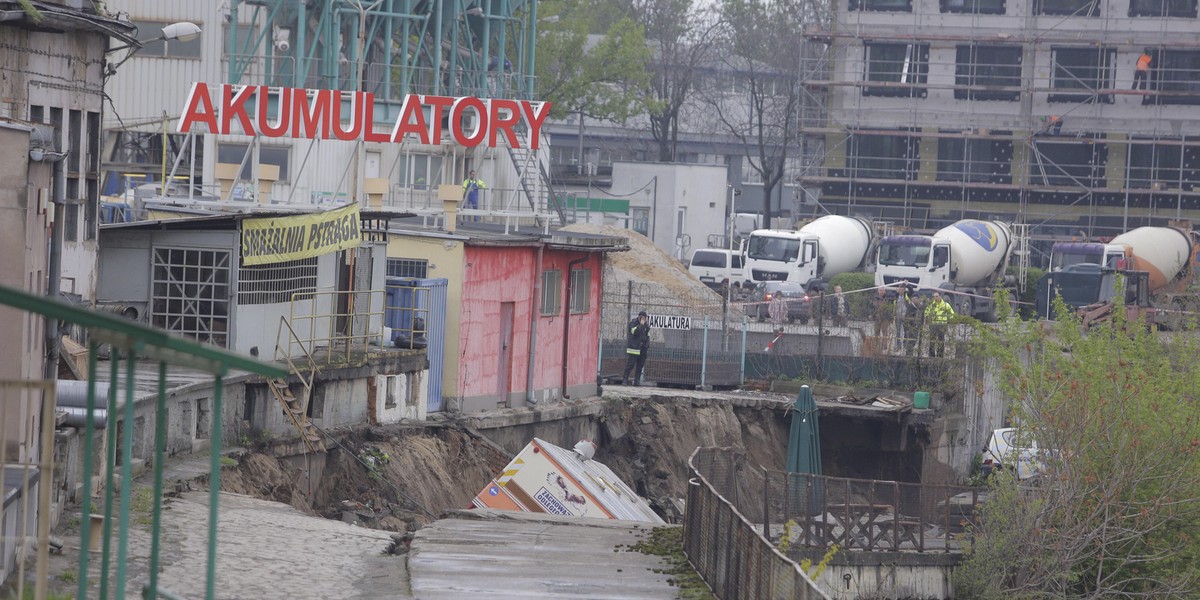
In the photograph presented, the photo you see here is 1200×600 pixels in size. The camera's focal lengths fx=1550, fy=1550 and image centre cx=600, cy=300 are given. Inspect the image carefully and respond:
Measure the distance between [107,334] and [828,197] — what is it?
6534 cm

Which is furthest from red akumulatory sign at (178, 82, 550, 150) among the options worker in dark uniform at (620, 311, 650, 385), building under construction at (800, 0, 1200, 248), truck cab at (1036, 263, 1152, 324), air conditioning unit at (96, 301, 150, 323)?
building under construction at (800, 0, 1200, 248)

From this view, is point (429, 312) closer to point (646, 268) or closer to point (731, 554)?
point (731, 554)

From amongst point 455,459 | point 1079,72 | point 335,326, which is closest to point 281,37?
point 335,326

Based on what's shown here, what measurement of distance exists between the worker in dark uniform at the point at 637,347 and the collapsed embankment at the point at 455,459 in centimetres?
137

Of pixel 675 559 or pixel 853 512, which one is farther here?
pixel 853 512

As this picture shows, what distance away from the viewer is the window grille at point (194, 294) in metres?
22.4

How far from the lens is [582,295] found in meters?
32.3

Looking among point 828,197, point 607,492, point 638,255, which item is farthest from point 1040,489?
point 828,197

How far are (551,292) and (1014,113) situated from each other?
146 feet

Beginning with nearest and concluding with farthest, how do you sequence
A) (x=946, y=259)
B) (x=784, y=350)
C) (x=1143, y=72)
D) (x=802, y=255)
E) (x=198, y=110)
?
(x=198, y=110) < (x=784, y=350) < (x=946, y=259) < (x=802, y=255) < (x=1143, y=72)

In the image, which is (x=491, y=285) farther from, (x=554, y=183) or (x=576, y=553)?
(x=554, y=183)

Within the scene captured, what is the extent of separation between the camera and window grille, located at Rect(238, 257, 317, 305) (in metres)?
22.7

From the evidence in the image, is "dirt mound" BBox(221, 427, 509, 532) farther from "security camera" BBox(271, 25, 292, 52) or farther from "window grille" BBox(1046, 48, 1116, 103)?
"window grille" BBox(1046, 48, 1116, 103)

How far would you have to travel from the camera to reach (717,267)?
192 ft
